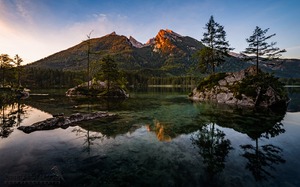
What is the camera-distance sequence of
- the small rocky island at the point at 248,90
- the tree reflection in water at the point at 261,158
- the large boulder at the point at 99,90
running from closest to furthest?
the tree reflection in water at the point at 261,158 → the small rocky island at the point at 248,90 → the large boulder at the point at 99,90

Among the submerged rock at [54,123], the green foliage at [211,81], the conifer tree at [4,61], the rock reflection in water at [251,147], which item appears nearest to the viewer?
the rock reflection in water at [251,147]

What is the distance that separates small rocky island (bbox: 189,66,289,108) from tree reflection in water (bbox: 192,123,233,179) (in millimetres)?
21273

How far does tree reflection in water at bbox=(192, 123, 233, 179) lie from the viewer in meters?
8.51

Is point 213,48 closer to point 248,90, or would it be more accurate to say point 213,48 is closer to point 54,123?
point 248,90

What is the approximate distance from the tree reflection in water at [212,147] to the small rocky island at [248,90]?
21.3 meters

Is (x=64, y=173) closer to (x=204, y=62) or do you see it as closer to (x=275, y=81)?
(x=275, y=81)

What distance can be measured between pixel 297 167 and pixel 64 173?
1186 cm

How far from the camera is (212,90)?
138 feet

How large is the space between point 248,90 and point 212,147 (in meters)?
27.0

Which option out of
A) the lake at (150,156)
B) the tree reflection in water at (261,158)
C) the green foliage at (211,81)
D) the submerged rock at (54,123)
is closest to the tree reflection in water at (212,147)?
the lake at (150,156)

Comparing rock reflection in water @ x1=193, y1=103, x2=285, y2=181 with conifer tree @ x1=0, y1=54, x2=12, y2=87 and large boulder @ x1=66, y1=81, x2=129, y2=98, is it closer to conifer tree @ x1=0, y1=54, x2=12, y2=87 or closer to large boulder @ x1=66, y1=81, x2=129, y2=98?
large boulder @ x1=66, y1=81, x2=129, y2=98

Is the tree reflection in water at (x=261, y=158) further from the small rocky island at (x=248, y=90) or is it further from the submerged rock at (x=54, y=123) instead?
the small rocky island at (x=248, y=90)

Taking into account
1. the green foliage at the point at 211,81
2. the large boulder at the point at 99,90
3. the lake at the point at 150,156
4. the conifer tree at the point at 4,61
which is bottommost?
the lake at the point at 150,156

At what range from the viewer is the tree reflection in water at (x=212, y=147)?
8.51m
